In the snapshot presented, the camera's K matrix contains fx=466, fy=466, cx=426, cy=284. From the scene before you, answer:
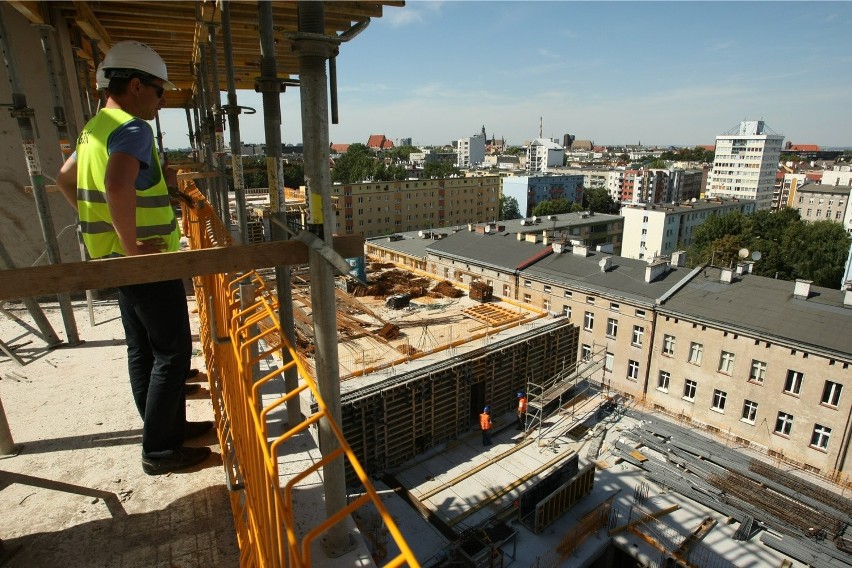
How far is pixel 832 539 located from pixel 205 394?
19.0m

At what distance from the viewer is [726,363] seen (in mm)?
20609

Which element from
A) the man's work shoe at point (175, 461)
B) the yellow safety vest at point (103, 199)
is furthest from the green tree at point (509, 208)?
the yellow safety vest at point (103, 199)

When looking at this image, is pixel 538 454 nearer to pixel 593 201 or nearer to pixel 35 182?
pixel 35 182

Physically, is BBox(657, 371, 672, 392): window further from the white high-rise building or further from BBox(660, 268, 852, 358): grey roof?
the white high-rise building

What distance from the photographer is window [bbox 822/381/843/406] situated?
17.9m

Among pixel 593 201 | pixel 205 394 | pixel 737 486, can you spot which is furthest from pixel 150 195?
pixel 593 201

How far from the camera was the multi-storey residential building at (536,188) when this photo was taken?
3024 inches

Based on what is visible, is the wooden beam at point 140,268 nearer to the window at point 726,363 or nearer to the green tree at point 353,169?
the window at point 726,363

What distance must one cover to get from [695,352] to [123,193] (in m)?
23.8

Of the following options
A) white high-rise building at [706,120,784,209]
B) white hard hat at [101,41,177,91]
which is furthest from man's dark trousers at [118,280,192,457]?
white high-rise building at [706,120,784,209]

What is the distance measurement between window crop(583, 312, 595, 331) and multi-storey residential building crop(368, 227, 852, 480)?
0.19 feet

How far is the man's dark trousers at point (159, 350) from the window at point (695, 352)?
22.7 meters

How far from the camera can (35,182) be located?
6.25 metres

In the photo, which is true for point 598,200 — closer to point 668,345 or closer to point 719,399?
point 668,345
